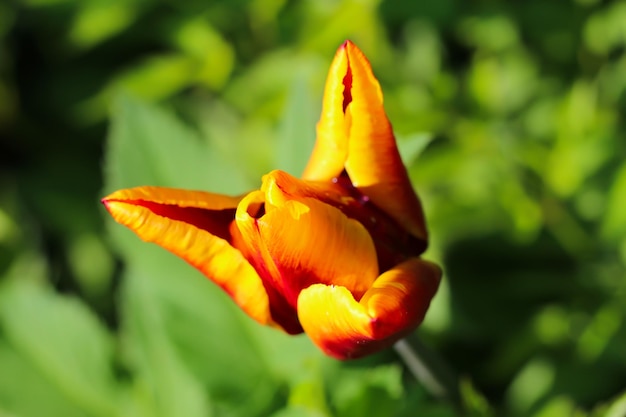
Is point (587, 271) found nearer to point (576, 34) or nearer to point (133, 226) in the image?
point (576, 34)

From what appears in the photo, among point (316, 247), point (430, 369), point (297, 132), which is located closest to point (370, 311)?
point (316, 247)

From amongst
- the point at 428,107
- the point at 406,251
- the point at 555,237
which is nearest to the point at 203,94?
the point at 428,107

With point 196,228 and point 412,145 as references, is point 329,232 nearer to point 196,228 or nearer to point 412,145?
point 196,228

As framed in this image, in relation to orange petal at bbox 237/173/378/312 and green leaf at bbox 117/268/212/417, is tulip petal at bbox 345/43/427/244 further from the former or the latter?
green leaf at bbox 117/268/212/417

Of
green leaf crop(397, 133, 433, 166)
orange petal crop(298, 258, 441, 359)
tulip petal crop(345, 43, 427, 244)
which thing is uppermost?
tulip petal crop(345, 43, 427, 244)

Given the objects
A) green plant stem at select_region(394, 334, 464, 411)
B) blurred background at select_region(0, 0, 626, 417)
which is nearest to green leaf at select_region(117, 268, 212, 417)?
blurred background at select_region(0, 0, 626, 417)

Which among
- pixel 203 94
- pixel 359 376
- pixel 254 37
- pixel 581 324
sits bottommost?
pixel 581 324
